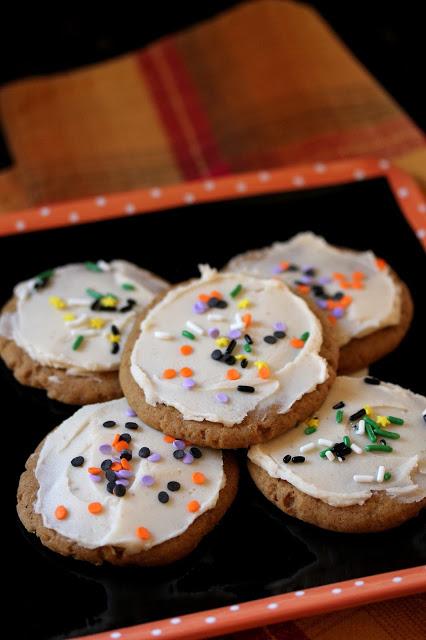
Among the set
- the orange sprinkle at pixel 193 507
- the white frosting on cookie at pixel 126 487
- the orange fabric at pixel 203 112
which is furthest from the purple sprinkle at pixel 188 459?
the orange fabric at pixel 203 112

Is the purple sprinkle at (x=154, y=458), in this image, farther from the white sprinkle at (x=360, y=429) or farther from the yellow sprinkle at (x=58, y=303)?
the yellow sprinkle at (x=58, y=303)

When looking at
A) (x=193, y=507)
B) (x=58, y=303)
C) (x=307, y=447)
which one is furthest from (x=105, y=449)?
(x=58, y=303)

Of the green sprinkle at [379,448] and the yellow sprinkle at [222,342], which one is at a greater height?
the yellow sprinkle at [222,342]

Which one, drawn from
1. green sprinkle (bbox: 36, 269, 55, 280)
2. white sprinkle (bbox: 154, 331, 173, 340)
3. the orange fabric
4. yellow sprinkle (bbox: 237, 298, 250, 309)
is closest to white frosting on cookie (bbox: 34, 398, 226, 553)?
white sprinkle (bbox: 154, 331, 173, 340)

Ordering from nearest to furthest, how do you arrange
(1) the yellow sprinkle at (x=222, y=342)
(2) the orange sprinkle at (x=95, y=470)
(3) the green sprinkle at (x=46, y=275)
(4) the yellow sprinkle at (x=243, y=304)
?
(2) the orange sprinkle at (x=95, y=470)
(1) the yellow sprinkle at (x=222, y=342)
(4) the yellow sprinkle at (x=243, y=304)
(3) the green sprinkle at (x=46, y=275)

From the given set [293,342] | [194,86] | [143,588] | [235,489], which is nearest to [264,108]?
[194,86]

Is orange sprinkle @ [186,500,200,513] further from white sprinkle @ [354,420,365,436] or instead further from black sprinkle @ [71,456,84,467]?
white sprinkle @ [354,420,365,436]
